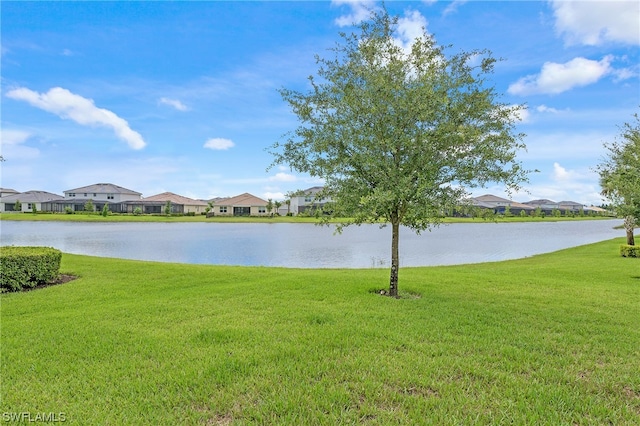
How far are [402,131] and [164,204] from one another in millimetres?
85876

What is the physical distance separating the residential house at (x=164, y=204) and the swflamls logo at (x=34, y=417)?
84.5 metres

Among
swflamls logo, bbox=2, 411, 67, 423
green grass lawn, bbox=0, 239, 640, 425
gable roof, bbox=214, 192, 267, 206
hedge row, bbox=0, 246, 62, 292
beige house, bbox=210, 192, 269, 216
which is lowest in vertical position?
swflamls logo, bbox=2, 411, 67, 423

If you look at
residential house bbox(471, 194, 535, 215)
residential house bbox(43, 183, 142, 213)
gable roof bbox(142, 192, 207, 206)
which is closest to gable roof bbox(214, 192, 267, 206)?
gable roof bbox(142, 192, 207, 206)

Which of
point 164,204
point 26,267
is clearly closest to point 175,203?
point 164,204

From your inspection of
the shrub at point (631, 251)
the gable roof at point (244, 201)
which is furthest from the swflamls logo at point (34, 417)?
the gable roof at point (244, 201)

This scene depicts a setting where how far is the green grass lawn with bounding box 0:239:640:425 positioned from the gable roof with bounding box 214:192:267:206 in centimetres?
7942

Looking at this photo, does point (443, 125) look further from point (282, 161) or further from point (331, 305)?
point (331, 305)

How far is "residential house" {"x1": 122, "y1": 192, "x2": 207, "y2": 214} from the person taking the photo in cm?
8419

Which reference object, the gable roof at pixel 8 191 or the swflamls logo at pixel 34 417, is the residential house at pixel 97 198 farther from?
the swflamls logo at pixel 34 417

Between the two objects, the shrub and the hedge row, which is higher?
the hedge row

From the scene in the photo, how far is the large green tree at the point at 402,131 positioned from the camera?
8.24 metres

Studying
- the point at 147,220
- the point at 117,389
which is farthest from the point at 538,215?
the point at 117,389

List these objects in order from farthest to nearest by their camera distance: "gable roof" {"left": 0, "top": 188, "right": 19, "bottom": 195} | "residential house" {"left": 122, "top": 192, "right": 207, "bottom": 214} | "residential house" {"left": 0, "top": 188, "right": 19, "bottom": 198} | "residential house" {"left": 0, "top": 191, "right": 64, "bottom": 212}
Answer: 1. "gable roof" {"left": 0, "top": 188, "right": 19, "bottom": 195}
2. "residential house" {"left": 0, "top": 188, "right": 19, "bottom": 198}
3. "residential house" {"left": 122, "top": 192, "right": 207, "bottom": 214}
4. "residential house" {"left": 0, "top": 191, "right": 64, "bottom": 212}

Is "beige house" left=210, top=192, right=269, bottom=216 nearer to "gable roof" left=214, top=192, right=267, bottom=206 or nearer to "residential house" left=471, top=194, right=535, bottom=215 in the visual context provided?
"gable roof" left=214, top=192, right=267, bottom=206
